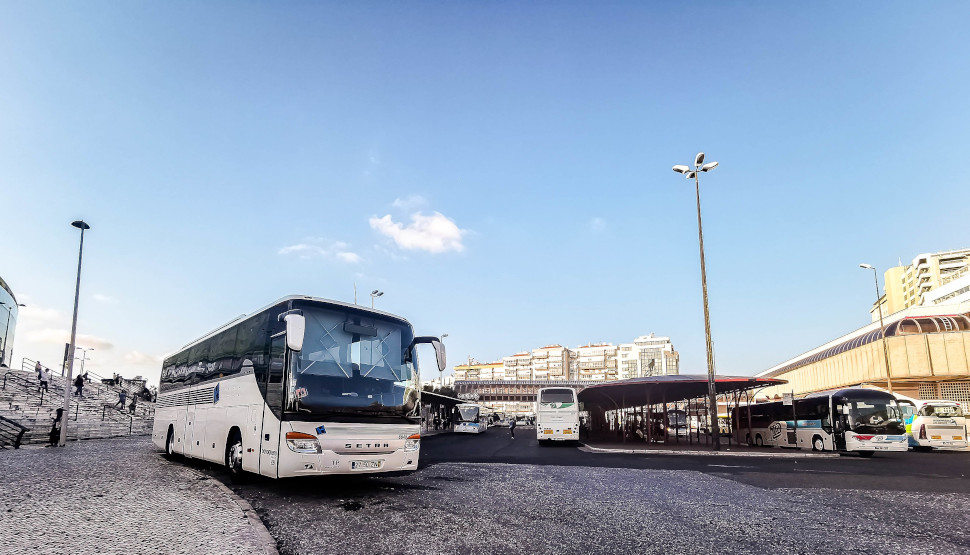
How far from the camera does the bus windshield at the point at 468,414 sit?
54.7 m

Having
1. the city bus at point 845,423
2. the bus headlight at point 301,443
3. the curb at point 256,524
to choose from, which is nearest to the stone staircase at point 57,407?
the curb at point 256,524

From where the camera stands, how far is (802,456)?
20.9m

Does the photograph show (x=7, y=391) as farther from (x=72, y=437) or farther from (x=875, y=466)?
(x=875, y=466)

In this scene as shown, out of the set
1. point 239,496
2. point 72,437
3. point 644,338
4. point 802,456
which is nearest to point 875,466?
point 802,456

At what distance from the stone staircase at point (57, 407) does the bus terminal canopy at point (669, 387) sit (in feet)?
81.9

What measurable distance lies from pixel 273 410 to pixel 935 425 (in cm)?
3014

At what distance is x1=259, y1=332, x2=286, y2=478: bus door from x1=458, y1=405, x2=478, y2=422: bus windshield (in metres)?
45.5

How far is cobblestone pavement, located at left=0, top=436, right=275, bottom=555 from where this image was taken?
5.93 m

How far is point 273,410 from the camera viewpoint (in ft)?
30.9

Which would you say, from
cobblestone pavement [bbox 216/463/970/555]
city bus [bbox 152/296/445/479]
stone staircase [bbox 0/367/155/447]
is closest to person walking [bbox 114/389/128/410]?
stone staircase [bbox 0/367/155/447]

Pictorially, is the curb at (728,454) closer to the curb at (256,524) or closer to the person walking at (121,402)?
the curb at (256,524)

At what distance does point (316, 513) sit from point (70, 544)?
2917 mm

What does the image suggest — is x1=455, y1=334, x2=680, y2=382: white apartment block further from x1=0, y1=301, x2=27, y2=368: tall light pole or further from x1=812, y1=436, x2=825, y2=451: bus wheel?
x1=812, y1=436, x2=825, y2=451: bus wheel

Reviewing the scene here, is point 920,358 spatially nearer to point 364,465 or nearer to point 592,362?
point 364,465
